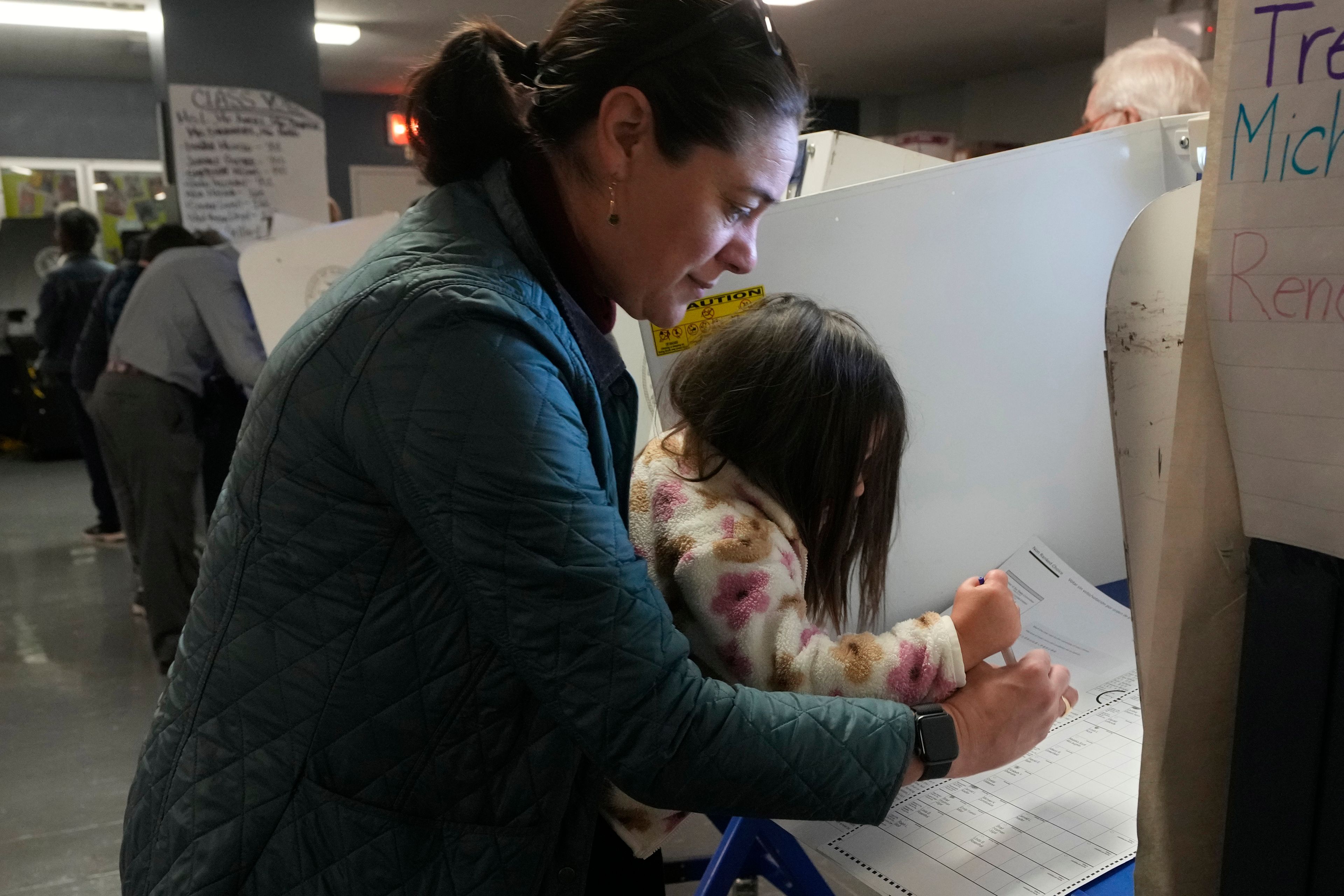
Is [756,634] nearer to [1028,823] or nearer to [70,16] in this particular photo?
[1028,823]

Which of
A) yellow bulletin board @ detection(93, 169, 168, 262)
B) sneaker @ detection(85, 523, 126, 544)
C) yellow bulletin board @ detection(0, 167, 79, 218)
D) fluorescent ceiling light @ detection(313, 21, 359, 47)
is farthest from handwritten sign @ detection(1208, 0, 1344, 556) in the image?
yellow bulletin board @ detection(0, 167, 79, 218)

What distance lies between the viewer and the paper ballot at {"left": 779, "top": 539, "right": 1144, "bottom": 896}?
0.79 m

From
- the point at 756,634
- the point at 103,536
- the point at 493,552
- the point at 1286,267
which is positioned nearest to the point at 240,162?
the point at 103,536

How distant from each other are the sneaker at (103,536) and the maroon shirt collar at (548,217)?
472cm

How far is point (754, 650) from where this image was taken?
834 mm

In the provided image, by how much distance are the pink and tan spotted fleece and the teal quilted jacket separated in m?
0.13

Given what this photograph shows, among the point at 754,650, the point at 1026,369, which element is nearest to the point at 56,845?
the point at 754,650

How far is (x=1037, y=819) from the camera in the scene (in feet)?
2.81

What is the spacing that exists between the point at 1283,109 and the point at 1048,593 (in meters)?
0.80

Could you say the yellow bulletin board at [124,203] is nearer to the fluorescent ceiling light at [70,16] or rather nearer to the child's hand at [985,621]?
the fluorescent ceiling light at [70,16]

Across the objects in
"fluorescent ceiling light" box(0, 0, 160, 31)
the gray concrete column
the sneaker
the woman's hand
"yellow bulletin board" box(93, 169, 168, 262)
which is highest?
"fluorescent ceiling light" box(0, 0, 160, 31)

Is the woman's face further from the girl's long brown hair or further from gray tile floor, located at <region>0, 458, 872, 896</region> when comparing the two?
gray tile floor, located at <region>0, 458, 872, 896</region>

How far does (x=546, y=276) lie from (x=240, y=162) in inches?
155

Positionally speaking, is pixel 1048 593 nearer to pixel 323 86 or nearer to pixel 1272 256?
pixel 1272 256
